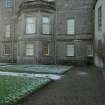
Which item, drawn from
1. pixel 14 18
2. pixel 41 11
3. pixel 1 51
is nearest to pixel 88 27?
pixel 41 11

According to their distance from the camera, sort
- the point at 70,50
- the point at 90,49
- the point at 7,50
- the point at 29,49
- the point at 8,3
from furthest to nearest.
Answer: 1. the point at 8,3
2. the point at 7,50
3. the point at 70,50
4. the point at 90,49
5. the point at 29,49

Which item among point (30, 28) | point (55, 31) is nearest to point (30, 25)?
point (30, 28)

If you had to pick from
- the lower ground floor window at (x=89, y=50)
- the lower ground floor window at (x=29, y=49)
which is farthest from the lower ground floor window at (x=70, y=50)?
the lower ground floor window at (x=29, y=49)

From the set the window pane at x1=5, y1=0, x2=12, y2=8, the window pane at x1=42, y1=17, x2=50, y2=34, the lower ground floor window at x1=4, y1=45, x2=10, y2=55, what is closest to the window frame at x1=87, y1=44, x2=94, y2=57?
the window pane at x1=42, y1=17, x2=50, y2=34

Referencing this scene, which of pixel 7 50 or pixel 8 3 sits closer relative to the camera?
pixel 7 50

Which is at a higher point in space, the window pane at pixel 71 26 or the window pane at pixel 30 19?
the window pane at pixel 30 19

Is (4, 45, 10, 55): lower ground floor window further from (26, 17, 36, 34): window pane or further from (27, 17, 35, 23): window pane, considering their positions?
(27, 17, 35, 23): window pane

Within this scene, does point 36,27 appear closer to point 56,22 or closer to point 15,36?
point 56,22

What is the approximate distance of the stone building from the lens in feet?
93.6

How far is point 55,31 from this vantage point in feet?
97.7

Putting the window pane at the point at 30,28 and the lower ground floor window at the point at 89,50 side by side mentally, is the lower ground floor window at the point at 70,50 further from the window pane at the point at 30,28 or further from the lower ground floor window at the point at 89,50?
the window pane at the point at 30,28

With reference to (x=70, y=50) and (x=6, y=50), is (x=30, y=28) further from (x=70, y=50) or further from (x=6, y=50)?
(x=6, y=50)

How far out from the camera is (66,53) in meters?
29.9

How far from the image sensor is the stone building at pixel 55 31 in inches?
1123
